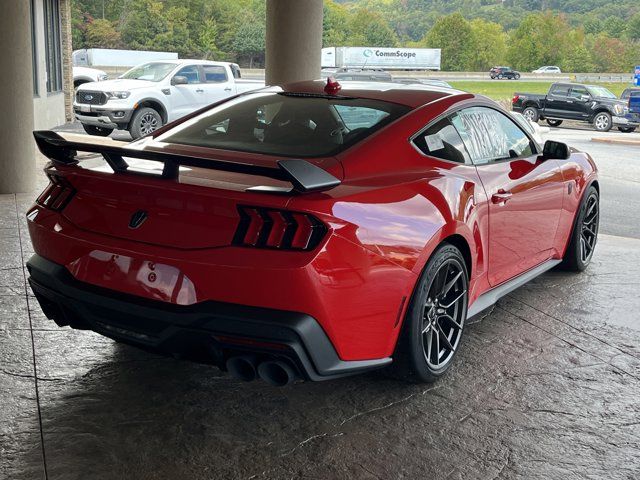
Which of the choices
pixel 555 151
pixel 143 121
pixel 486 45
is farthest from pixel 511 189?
pixel 486 45

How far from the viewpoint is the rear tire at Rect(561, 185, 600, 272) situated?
610cm

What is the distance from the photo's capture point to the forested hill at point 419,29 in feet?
284

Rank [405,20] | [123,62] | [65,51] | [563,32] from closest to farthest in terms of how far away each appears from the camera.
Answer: [65,51] < [123,62] < [563,32] < [405,20]

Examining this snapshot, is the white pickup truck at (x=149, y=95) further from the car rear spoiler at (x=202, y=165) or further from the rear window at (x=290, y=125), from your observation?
the car rear spoiler at (x=202, y=165)

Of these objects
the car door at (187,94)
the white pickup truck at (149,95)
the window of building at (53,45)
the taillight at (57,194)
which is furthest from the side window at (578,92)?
the taillight at (57,194)

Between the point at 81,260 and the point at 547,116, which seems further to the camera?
the point at 547,116

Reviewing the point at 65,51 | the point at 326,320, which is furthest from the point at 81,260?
the point at 65,51

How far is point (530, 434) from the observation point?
3535 mm

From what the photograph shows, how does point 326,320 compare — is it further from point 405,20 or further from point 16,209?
point 405,20

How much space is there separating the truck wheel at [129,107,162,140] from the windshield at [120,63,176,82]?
87 cm

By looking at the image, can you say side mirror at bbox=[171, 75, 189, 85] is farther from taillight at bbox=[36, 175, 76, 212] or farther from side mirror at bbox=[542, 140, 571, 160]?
taillight at bbox=[36, 175, 76, 212]

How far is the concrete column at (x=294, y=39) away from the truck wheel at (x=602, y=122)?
2358 centimetres

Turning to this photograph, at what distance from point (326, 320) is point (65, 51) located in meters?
21.5

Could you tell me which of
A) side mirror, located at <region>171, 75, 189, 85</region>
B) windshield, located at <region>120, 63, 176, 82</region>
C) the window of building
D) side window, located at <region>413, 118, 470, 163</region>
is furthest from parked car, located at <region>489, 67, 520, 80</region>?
side window, located at <region>413, 118, 470, 163</region>
